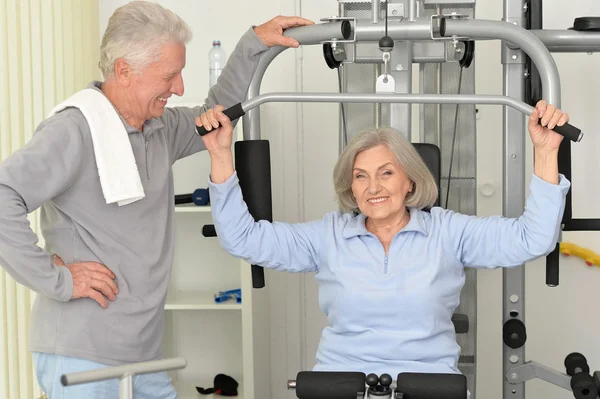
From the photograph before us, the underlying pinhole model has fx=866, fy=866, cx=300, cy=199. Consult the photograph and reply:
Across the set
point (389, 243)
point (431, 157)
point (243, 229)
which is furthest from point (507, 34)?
point (243, 229)

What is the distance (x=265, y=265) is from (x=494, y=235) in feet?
2.03

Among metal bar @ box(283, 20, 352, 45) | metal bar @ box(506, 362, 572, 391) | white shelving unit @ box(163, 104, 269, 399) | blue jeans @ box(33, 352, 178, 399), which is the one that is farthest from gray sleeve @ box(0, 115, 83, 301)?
white shelving unit @ box(163, 104, 269, 399)

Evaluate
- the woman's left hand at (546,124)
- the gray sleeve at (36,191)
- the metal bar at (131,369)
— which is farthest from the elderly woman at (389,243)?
the metal bar at (131,369)

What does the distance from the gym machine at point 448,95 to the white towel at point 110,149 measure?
0.30 metres

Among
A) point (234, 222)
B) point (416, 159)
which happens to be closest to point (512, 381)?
point (416, 159)

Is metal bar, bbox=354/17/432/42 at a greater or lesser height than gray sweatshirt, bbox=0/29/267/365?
greater

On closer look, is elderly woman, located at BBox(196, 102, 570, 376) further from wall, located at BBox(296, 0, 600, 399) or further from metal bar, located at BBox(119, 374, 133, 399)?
wall, located at BBox(296, 0, 600, 399)

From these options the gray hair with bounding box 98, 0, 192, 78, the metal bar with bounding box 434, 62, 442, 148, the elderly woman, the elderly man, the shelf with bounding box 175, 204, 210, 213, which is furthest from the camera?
the shelf with bounding box 175, 204, 210, 213

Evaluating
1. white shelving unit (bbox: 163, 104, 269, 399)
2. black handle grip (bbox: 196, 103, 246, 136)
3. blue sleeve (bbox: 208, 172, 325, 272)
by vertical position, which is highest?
black handle grip (bbox: 196, 103, 246, 136)

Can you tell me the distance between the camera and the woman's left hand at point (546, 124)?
210 centimetres

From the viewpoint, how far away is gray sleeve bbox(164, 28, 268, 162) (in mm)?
2389

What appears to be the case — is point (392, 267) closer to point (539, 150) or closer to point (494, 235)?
point (494, 235)

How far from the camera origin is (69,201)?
6.71 ft

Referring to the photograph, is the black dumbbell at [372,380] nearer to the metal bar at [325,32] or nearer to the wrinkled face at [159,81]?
the wrinkled face at [159,81]
